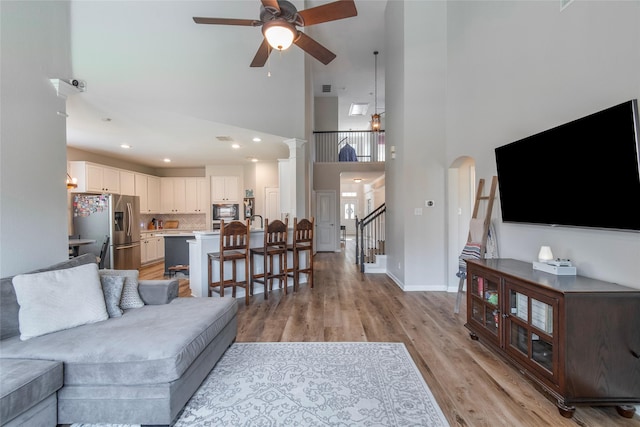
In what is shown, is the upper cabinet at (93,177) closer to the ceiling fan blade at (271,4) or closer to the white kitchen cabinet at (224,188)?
the white kitchen cabinet at (224,188)

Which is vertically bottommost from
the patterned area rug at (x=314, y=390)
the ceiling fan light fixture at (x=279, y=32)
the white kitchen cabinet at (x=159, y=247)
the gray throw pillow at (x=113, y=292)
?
the patterned area rug at (x=314, y=390)

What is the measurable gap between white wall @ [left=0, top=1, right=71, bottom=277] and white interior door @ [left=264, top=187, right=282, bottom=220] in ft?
17.3

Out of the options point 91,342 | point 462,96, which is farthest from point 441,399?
point 462,96

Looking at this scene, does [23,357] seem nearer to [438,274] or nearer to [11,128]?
[11,128]

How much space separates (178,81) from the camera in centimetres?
389

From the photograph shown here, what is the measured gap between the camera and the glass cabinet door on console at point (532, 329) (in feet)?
6.13

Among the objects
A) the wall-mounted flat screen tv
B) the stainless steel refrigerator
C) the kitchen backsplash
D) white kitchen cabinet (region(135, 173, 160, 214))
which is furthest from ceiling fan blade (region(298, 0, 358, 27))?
the kitchen backsplash

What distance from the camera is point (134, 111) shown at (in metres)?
3.83

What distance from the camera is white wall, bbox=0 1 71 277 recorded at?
2240 mm

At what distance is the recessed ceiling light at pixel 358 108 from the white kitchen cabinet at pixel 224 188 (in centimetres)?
566

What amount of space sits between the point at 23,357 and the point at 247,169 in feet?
21.9

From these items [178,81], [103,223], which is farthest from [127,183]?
[178,81]

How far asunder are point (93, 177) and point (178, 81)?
355cm

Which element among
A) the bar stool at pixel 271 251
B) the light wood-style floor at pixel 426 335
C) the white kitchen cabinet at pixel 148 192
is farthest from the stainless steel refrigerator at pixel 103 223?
the bar stool at pixel 271 251
